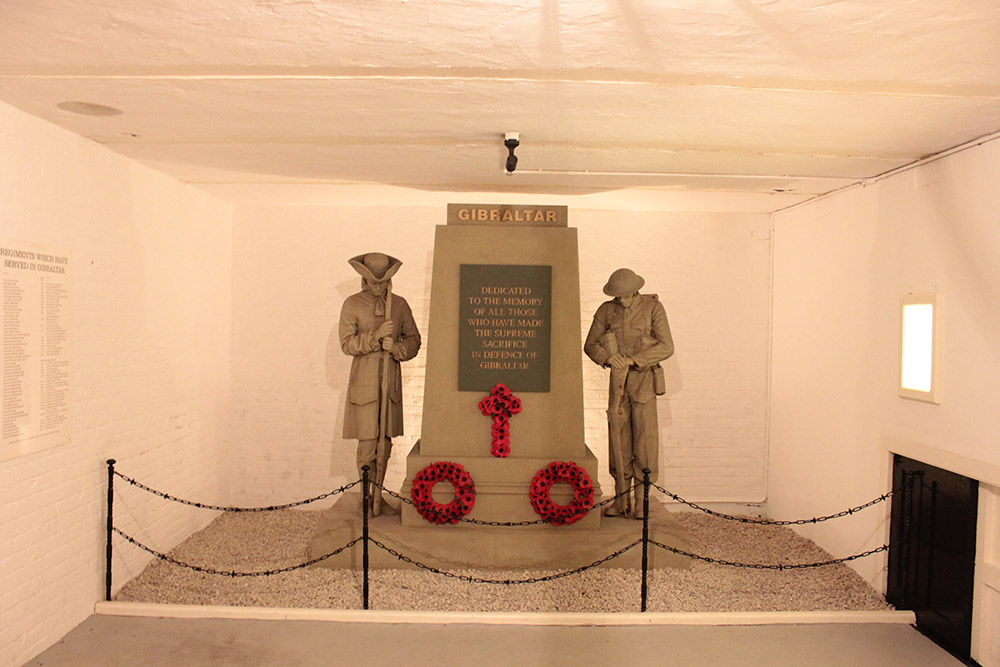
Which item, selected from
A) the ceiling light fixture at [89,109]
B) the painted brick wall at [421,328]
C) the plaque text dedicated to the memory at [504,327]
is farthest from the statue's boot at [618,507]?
the ceiling light fixture at [89,109]

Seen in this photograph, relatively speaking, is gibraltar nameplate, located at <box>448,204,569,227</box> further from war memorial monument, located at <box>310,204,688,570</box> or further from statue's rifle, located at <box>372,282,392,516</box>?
statue's rifle, located at <box>372,282,392,516</box>

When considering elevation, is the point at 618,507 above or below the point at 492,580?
above

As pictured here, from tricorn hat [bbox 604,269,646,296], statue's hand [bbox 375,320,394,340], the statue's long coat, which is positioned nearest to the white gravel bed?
the statue's long coat

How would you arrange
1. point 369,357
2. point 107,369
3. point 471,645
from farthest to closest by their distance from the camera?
point 369,357
point 107,369
point 471,645

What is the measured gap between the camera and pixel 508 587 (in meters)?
4.58

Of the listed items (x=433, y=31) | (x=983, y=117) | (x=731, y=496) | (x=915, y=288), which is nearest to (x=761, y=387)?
(x=731, y=496)

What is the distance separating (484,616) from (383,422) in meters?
1.65

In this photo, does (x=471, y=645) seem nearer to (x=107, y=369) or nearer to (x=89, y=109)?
(x=107, y=369)

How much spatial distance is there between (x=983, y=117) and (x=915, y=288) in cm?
122

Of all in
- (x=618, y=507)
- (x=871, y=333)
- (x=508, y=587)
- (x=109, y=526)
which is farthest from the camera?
(x=618, y=507)

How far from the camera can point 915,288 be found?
14.2ft

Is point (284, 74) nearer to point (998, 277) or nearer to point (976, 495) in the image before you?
point (998, 277)

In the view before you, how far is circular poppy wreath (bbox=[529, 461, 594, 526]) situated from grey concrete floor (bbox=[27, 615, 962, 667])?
884mm

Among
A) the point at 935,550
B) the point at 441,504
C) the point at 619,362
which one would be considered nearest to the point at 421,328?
the point at 441,504
